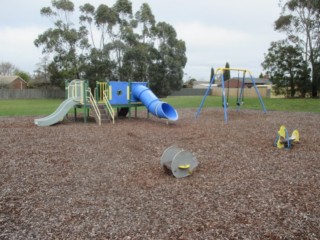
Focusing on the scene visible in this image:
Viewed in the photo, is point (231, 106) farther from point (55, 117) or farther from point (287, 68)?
point (287, 68)

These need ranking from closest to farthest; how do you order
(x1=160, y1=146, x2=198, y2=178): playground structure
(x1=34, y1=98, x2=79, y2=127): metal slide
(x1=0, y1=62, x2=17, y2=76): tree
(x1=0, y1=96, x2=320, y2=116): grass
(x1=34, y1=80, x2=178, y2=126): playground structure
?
1. (x1=160, y1=146, x2=198, y2=178): playground structure
2. (x1=34, y1=98, x2=79, y2=127): metal slide
3. (x1=34, y1=80, x2=178, y2=126): playground structure
4. (x1=0, y1=96, x2=320, y2=116): grass
5. (x1=0, y1=62, x2=17, y2=76): tree

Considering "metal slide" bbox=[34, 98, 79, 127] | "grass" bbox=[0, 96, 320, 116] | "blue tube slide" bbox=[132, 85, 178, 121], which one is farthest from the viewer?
"grass" bbox=[0, 96, 320, 116]

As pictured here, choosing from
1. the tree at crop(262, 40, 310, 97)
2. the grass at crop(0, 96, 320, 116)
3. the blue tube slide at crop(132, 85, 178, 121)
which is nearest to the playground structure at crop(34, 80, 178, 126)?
the blue tube slide at crop(132, 85, 178, 121)

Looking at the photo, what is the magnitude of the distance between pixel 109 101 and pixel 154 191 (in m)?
10.0

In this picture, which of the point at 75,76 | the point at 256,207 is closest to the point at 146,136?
the point at 256,207

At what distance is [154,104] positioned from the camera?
45.2 feet

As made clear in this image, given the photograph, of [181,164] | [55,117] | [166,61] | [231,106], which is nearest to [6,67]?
[166,61]

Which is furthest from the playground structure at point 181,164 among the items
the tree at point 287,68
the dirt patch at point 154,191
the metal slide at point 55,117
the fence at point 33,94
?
the fence at point 33,94

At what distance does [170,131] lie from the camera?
11.2 m

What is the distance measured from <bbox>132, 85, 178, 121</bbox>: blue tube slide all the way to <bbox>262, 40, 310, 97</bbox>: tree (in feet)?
89.9

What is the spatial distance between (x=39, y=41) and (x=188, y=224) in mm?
40319

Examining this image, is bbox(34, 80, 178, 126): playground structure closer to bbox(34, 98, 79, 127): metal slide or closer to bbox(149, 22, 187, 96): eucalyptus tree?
bbox(34, 98, 79, 127): metal slide

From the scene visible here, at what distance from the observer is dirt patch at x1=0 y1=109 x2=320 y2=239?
3.91 m

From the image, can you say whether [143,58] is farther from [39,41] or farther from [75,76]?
[39,41]
